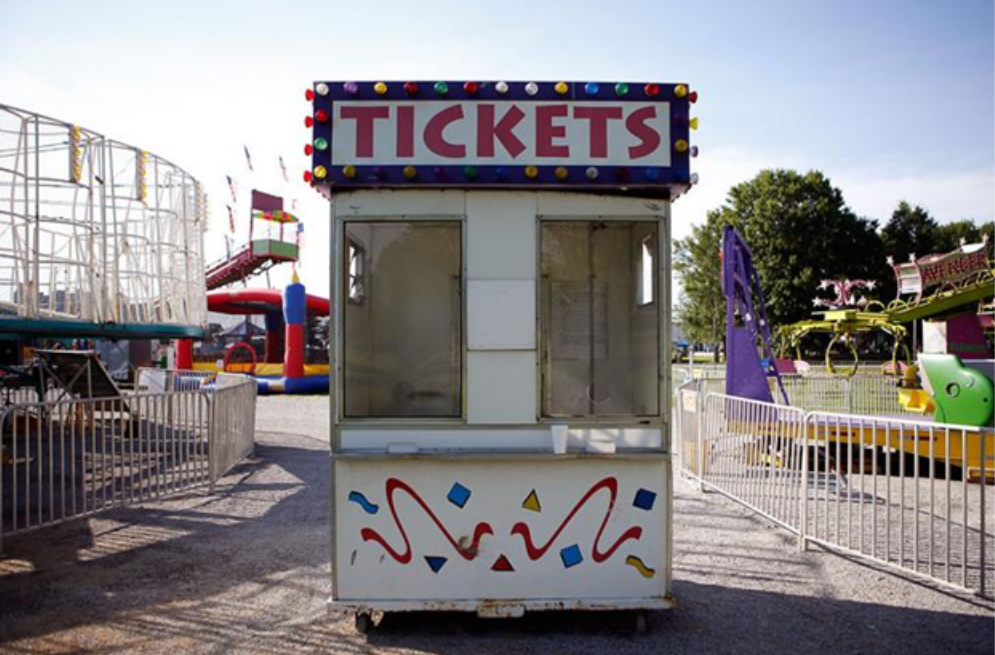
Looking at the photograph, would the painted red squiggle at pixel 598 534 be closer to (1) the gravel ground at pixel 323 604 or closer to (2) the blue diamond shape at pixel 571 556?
(2) the blue diamond shape at pixel 571 556

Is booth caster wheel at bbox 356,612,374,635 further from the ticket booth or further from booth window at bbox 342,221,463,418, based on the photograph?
booth window at bbox 342,221,463,418

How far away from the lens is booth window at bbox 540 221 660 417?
4.44 meters

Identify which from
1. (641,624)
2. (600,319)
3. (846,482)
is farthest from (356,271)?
(846,482)

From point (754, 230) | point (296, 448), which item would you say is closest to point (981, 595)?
point (296, 448)

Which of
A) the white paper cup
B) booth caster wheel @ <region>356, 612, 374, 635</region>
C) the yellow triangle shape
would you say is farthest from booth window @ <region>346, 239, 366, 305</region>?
booth caster wheel @ <region>356, 612, 374, 635</region>

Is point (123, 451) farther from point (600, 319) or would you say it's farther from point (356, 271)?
point (600, 319)

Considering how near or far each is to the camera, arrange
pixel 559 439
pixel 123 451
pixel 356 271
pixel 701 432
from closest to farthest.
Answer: pixel 559 439 < pixel 356 271 < pixel 123 451 < pixel 701 432

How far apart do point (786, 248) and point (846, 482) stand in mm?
33988

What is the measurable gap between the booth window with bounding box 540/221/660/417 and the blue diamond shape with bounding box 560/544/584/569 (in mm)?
801

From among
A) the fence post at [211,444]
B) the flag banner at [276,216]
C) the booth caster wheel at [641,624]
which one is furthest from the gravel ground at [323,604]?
the flag banner at [276,216]

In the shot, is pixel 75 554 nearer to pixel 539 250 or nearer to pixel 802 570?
pixel 539 250

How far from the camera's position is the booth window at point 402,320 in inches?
174

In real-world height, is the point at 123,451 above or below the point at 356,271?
below

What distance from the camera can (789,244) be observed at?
3938 cm
